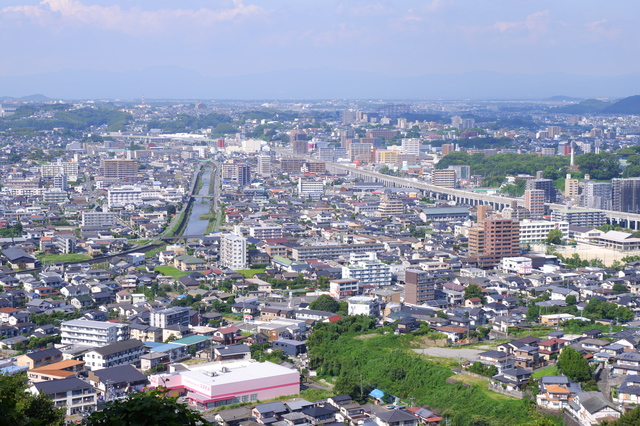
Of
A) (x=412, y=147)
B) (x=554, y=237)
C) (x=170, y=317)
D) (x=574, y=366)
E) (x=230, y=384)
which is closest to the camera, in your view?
(x=230, y=384)

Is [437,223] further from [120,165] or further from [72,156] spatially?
[72,156]

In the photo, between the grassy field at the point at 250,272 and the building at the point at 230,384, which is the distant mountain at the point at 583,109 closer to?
the grassy field at the point at 250,272

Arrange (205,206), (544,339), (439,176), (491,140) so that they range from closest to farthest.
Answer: (544,339)
(205,206)
(439,176)
(491,140)

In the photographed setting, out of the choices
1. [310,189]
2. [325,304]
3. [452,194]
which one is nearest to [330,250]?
[325,304]

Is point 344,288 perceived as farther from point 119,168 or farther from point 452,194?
point 119,168

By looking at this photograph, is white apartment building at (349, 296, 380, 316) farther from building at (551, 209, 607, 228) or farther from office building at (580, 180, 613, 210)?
office building at (580, 180, 613, 210)

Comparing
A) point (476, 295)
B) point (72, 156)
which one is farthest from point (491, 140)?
point (476, 295)
